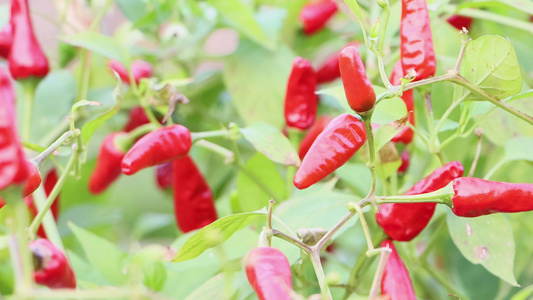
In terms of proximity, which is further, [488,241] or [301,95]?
[301,95]

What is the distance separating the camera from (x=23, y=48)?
0.65m

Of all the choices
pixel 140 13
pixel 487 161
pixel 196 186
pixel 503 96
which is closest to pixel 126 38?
pixel 140 13

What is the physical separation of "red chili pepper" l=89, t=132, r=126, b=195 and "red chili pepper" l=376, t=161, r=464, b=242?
1.00ft

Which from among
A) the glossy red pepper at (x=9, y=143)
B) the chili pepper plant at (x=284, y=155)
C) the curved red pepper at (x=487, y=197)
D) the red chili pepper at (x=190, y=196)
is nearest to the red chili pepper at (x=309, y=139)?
the chili pepper plant at (x=284, y=155)

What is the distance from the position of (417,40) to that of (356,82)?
11cm

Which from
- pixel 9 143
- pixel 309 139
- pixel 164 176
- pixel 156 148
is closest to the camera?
pixel 9 143

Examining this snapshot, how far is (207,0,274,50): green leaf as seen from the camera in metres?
0.68

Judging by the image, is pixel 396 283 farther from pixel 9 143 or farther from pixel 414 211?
pixel 9 143

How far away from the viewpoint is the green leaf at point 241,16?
677 mm

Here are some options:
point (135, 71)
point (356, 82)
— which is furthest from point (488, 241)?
point (135, 71)

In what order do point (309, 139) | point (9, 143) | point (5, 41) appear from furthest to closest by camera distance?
point (5, 41)
point (309, 139)
point (9, 143)

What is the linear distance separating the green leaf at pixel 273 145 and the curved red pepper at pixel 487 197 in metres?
0.13

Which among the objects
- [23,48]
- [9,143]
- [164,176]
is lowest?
[164,176]

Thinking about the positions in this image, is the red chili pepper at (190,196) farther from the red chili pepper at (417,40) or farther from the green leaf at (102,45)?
the red chili pepper at (417,40)
